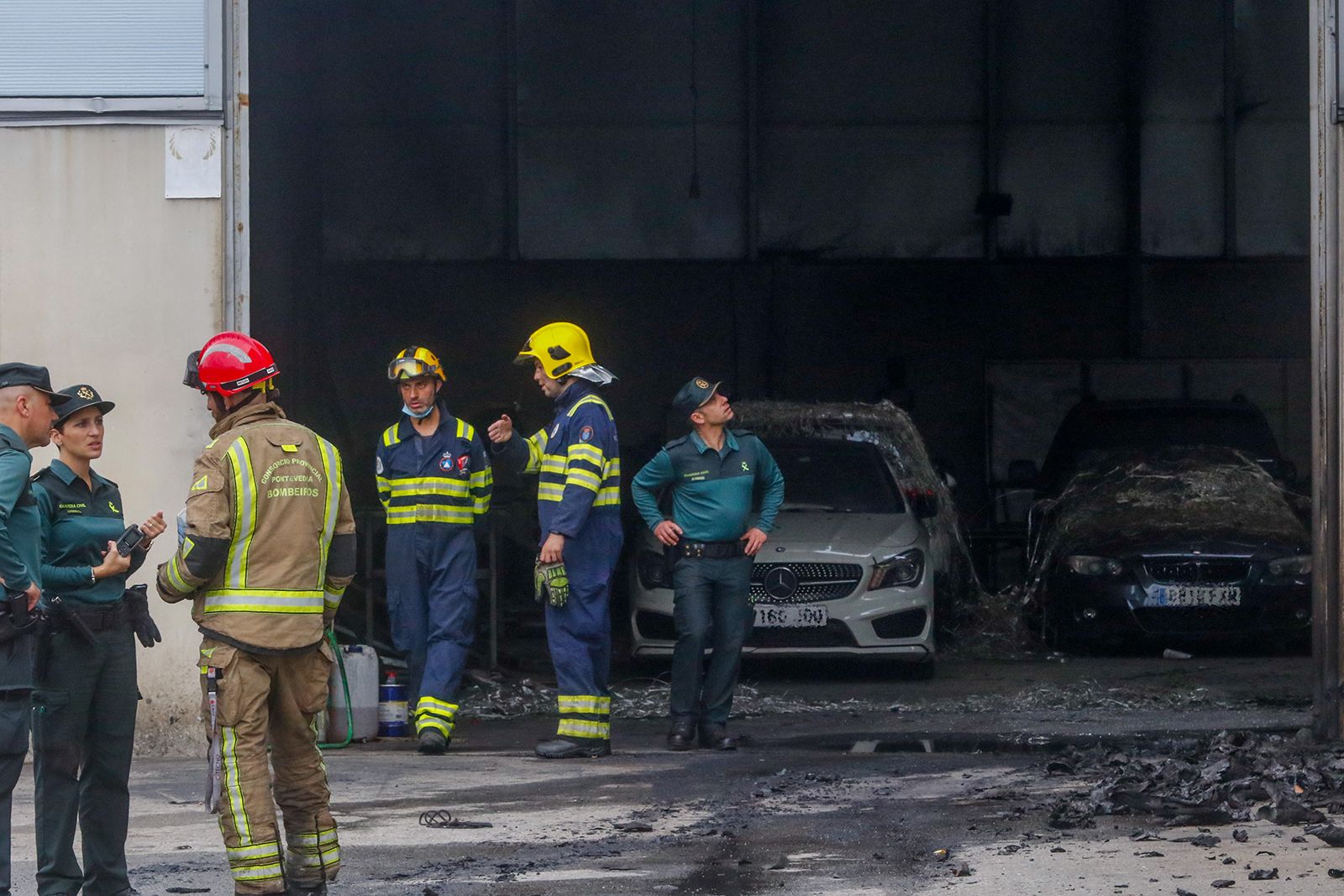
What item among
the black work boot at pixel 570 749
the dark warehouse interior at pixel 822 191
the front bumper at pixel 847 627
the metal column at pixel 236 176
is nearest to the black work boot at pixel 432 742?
the black work boot at pixel 570 749

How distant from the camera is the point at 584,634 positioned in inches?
321

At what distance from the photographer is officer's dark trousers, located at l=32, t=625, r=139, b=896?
5.22m

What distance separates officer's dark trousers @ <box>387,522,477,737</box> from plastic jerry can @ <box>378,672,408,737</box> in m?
0.49

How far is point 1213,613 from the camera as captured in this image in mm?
11305

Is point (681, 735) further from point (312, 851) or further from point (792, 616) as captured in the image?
point (312, 851)

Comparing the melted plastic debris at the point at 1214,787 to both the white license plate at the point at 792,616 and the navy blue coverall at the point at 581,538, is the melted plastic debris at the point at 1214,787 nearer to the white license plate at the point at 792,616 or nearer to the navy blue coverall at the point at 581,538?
the navy blue coverall at the point at 581,538

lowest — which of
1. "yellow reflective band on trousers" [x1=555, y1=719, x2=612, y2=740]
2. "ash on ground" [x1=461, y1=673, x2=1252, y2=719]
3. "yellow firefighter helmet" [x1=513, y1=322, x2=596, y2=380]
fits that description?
"ash on ground" [x1=461, y1=673, x2=1252, y2=719]

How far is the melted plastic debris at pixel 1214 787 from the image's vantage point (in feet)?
21.1

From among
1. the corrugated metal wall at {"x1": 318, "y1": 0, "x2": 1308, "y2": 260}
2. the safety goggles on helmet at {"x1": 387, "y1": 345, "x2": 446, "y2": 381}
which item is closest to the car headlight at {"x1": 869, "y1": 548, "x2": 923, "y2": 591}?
the safety goggles on helmet at {"x1": 387, "y1": 345, "x2": 446, "y2": 381}

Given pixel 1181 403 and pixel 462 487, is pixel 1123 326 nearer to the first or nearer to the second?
pixel 1181 403

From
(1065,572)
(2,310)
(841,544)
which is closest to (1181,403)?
(1065,572)

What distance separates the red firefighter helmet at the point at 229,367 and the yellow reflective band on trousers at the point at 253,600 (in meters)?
0.64

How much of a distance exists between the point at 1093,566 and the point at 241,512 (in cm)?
759

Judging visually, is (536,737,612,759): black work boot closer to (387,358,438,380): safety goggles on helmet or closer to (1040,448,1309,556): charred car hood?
(387,358,438,380): safety goggles on helmet
